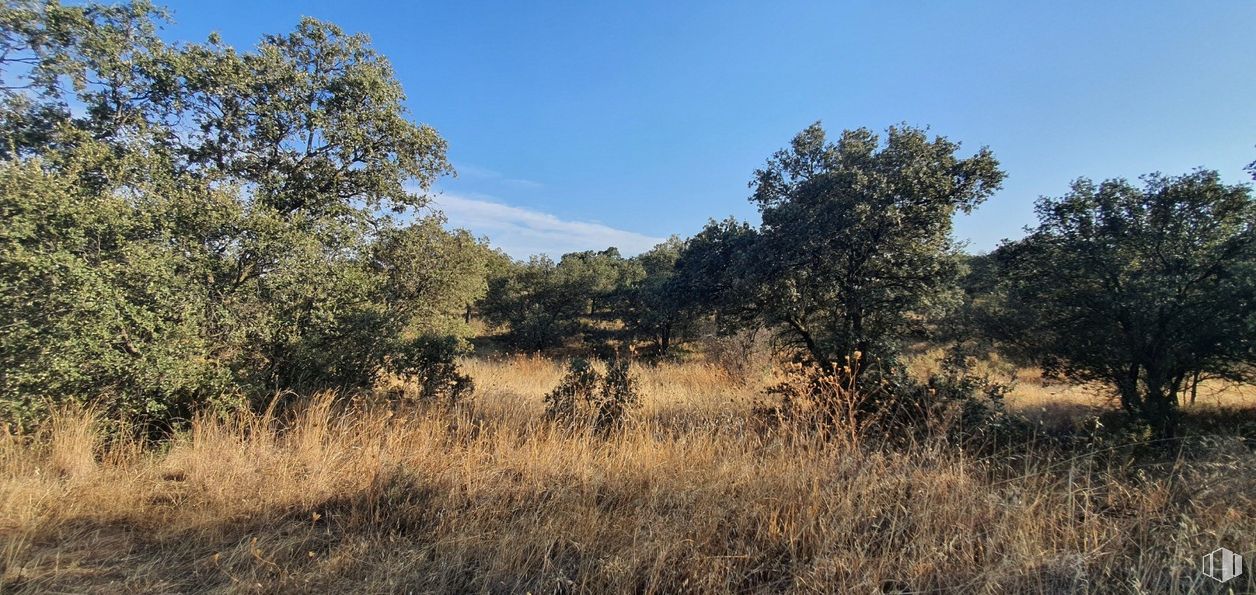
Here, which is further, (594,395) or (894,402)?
(594,395)

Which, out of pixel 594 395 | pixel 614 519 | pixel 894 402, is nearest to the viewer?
pixel 614 519

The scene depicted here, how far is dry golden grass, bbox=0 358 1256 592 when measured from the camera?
2.09 meters

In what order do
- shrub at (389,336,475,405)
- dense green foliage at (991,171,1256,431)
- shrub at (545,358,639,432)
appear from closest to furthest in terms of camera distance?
1. shrub at (545,358,639,432)
2. shrub at (389,336,475,405)
3. dense green foliage at (991,171,1256,431)

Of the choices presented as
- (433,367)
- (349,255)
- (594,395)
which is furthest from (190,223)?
(594,395)

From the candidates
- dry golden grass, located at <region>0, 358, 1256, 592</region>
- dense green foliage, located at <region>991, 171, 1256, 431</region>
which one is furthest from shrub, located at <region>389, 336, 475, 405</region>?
dense green foliage, located at <region>991, 171, 1256, 431</region>

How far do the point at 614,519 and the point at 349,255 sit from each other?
5251 millimetres

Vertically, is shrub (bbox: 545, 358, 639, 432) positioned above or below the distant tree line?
below

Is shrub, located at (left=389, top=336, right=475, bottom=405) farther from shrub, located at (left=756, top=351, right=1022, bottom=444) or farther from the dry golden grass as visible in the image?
shrub, located at (left=756, top=351, right=1022, bottom=444)

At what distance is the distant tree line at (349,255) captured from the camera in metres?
4.01

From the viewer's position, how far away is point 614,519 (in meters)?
2.58

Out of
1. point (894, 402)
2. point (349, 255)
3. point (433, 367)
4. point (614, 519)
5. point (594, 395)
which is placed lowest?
point (614, 519)

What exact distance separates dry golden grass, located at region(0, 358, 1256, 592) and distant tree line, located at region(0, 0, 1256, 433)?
3.96 feet

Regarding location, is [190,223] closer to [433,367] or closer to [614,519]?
[433,367]

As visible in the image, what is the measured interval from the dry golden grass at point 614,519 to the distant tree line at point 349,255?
121cm
